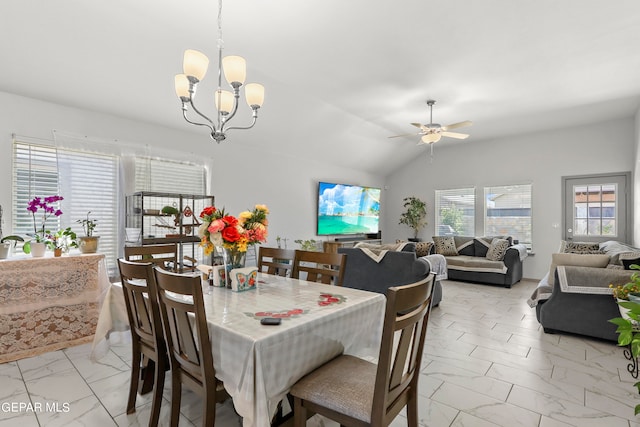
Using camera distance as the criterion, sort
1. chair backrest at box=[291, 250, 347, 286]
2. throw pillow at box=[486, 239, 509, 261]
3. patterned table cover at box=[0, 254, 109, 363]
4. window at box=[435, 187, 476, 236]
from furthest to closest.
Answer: window at box=[435, 187, 476, 236] → throw pillow at box=[486, 239, 509, 261] → patterned table cover at box=[0, 254, 109, 363] → chair backrest at box=[291, 250, 347, 286]

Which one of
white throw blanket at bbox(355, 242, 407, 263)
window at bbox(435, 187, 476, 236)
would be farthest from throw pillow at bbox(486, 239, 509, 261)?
white throw blanket at bbox(355, 242, 407, 263)

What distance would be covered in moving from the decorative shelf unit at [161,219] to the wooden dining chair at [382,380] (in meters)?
2.84

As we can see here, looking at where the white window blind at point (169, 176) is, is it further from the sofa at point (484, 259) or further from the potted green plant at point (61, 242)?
the sofa at point (484, 259)

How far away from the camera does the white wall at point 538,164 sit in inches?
224

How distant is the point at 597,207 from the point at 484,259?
2207 millimetres

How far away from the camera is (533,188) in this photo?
254 inches

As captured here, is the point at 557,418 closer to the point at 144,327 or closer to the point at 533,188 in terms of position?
the point at 144,327

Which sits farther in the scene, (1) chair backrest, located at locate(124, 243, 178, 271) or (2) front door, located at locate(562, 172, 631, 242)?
(2) front door, located at locate(562, 172, 631, 242)

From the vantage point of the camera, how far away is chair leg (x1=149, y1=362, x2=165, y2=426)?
5.56 ft

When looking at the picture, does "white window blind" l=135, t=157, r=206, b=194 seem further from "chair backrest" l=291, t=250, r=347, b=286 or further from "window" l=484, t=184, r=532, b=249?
"window" l=484, t=184, r=532, b=249

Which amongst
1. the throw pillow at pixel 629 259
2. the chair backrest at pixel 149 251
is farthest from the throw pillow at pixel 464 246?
the chair backrest at pixel 149 251

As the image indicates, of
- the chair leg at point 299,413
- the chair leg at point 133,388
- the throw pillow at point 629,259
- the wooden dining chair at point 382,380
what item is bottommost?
the chair leg at point 133,388

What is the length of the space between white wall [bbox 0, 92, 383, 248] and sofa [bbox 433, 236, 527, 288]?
2606 millimetres

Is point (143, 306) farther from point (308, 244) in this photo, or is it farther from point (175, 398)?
point (308, 244)
